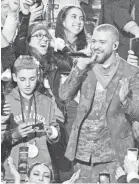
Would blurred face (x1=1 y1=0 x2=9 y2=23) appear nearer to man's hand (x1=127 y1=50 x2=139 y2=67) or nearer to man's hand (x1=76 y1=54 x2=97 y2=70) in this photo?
man's hand (x1=76 y1=54 x2=97 y2=70)

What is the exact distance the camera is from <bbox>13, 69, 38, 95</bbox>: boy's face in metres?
3.98

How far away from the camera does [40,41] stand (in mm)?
4059

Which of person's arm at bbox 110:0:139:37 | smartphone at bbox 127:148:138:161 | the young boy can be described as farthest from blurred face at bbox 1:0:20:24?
smartphone at bbox 127:148:138:161

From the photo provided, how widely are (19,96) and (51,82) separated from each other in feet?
0.95

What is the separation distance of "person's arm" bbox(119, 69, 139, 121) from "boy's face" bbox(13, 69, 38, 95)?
2.38 ft

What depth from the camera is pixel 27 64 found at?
4.00m

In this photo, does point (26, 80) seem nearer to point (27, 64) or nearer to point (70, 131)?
point (27, 64)

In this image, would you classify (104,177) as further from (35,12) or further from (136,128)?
(35,12)

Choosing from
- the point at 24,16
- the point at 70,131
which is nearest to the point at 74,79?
the point at 70,131

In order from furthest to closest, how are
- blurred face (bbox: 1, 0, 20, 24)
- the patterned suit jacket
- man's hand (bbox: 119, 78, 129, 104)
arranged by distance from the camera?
blurred face (bbox: 1, 0, 20, 24), the patterned suit jacket, man's hand (bbox: 119, 78, 129, 104)

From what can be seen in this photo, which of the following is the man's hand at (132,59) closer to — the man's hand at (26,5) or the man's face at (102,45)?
the man's face at (102,45)

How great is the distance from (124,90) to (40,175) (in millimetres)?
965

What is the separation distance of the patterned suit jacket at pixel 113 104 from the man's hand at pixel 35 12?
0.57 metres

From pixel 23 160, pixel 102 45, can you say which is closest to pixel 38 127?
pixel 23 160
